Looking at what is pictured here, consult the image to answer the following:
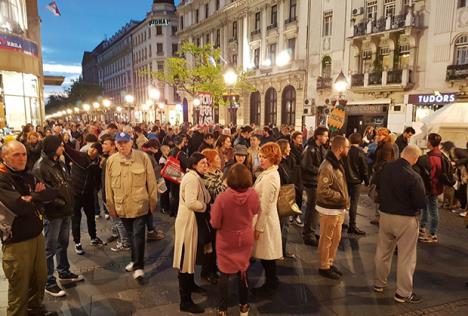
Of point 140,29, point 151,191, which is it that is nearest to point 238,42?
point 140,29

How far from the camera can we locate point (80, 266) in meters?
4.98

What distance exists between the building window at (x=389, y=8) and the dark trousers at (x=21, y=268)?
23.0 meters

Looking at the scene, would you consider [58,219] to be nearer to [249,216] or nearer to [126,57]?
[249,216]

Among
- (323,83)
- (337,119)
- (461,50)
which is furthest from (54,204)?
(323,83)

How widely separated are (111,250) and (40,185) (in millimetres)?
2629

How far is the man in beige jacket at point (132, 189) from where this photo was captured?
14.3 ft

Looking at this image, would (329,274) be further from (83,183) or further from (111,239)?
(83,183)

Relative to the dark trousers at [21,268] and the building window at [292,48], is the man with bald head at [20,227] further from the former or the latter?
the building window at [292,48]

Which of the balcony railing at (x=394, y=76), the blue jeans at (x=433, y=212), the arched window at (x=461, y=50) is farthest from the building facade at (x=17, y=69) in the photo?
the arched window at (x=461, y=50)

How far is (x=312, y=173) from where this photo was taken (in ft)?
19.1

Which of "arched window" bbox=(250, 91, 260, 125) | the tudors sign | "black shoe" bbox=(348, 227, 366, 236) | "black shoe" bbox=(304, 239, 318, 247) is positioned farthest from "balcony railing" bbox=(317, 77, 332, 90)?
"black shoe" bbox=(304, 239, 318, 247)

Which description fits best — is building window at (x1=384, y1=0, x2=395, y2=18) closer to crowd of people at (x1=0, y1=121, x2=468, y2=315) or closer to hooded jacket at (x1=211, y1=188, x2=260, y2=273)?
crowd of people at (x1=0, y1=121, x2=468, y2=315)

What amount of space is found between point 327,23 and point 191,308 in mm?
25617

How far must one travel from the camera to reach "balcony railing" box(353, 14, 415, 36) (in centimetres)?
1970
